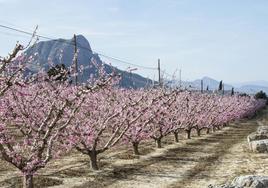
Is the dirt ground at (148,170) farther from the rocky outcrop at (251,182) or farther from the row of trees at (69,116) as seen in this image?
the rocky outcrop at (251,182)

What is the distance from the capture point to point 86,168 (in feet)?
78.4

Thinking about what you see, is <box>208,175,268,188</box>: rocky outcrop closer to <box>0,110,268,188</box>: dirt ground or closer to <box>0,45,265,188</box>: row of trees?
<box>0,45,265,188</box>: row of trees

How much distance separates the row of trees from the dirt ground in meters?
1.02

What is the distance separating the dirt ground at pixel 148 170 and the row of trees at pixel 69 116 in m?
1.02

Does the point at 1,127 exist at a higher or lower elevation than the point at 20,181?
higher

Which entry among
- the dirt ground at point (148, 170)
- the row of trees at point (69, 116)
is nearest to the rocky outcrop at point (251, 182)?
the row of trees at point (69, 116)

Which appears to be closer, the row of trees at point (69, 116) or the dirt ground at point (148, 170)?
the row of trees at point (69, 116)

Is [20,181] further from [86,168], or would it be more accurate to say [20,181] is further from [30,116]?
[86,168]

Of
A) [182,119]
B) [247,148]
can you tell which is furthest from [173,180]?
[182,119]

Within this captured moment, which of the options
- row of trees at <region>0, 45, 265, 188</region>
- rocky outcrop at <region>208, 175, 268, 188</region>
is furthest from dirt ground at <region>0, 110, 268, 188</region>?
rocky outcrop at <region>208, 175, 268, 188</region>

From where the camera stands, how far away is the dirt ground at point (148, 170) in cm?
2055

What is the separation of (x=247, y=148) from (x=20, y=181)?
20.2 m

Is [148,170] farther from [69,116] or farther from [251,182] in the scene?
[251,182]

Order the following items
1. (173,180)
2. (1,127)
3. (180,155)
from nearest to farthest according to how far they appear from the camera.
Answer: (1,127) → (173,180) → (180,155)
